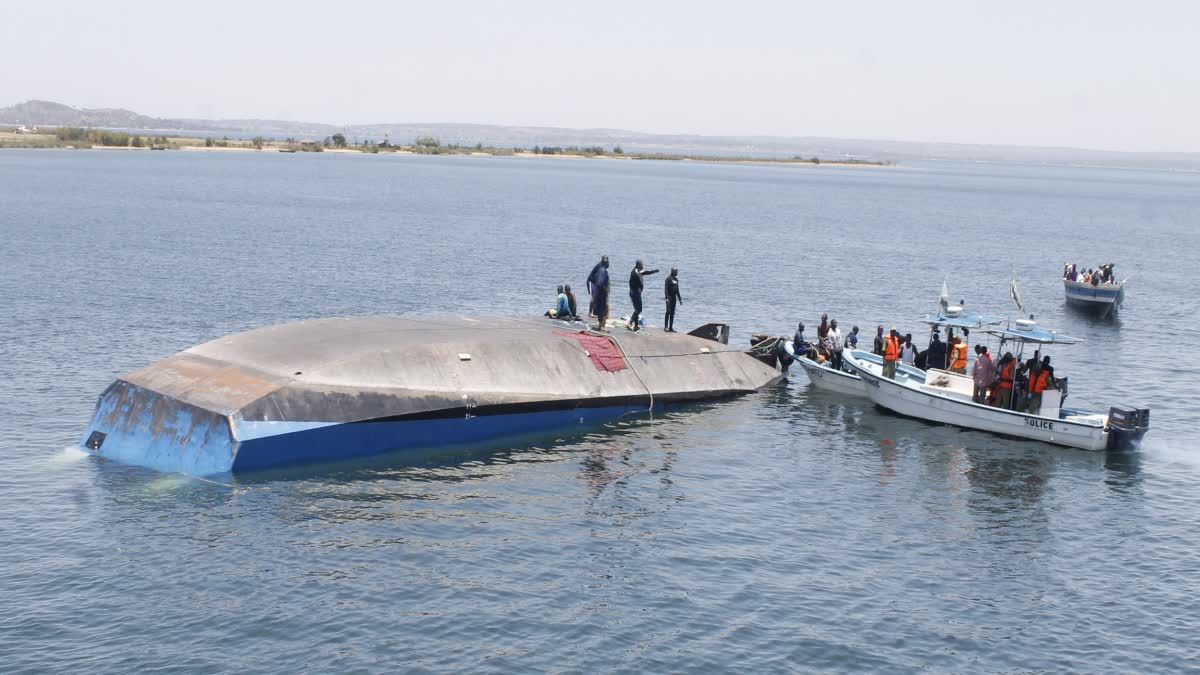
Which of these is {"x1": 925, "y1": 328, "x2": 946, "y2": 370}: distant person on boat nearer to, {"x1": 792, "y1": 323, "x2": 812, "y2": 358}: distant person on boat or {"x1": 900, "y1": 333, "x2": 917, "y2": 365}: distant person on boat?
{"x1": 900, "y1": 333, "x2": 917, "y2": 365}: distant person on boat

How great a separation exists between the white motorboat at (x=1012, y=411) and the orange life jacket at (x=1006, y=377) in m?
0.87

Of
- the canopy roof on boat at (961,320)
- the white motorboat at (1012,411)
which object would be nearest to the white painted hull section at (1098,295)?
the canopy roof on boat at (961,320)

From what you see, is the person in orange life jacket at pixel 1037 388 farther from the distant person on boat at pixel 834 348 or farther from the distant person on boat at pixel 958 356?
the distant person on boat at pixel 834 348

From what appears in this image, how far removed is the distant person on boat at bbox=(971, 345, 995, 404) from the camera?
4016cm

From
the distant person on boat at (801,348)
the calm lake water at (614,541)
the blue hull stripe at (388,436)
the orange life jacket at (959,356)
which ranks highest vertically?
the orange life jacket at (959,356)

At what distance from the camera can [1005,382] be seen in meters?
40.2

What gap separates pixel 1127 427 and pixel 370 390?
82.4 ft

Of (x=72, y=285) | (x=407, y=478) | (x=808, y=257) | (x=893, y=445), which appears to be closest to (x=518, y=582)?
(x=407, y=478)

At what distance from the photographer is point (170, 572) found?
990 inches

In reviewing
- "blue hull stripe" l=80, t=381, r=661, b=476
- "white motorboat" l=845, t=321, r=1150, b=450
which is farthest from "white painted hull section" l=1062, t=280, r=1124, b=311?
"blue hull stripe" l=80, t=381, r=661, b=476

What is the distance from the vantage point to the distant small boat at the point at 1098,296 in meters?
69.8

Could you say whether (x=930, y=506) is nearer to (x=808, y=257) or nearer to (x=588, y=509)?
(x=588, y=509)

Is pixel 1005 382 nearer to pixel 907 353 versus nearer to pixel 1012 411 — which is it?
pixel 1012 411

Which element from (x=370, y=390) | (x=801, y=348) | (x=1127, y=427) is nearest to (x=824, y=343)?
(x=801, y=348)
